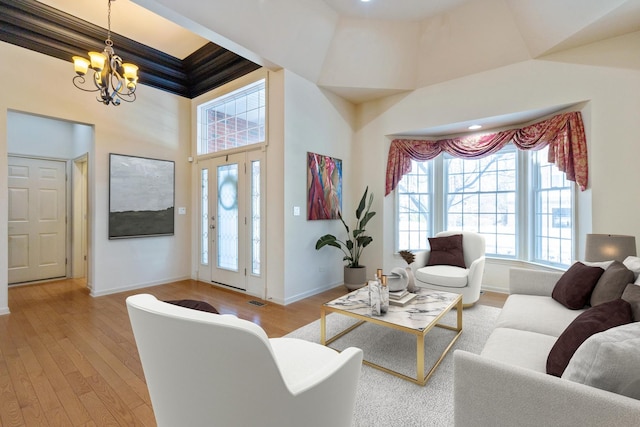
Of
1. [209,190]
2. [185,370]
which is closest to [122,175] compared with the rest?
[209,190]

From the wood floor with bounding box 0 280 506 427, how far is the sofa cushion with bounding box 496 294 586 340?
1463 millimetres

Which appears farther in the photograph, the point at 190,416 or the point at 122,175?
the point at 122,175

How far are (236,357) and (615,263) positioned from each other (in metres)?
2.79

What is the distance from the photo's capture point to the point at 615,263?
86.6 inches

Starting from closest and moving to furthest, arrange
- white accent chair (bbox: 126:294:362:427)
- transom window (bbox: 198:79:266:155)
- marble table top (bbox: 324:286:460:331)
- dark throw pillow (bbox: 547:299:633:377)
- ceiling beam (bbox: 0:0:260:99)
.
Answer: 1. white accent chair (bbox: 126:294:362:427)
2. dark throw pillow (bbox: 547:299:633:377)
3. marble table top (bbox: 324:286:460:331)
4. ceiling beam (bbox: 0:0:260:99)
5. transom window (bbox: 198:79:266:155)

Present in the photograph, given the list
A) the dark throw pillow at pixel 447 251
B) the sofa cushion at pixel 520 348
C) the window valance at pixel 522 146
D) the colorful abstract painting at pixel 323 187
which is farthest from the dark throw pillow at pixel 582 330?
the colorful abstract painting at pixel 323 187

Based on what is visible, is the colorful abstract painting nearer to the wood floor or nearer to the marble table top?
the wood floor

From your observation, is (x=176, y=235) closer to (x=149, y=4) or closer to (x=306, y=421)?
(x=149, y=4)

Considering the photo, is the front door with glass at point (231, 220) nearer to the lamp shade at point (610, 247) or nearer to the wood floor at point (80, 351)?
the wood floor at point (80, 351)

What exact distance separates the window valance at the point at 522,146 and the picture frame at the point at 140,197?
11.7 ft

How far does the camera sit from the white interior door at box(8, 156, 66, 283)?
4555mm

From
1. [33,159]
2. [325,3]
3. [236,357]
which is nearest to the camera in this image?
[236,357]

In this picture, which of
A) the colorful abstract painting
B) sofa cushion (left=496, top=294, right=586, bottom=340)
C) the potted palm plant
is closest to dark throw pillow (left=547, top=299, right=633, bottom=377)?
sofa cushion (left=496, top=294, right=586, bottom=340)

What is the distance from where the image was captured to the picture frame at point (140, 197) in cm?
425
